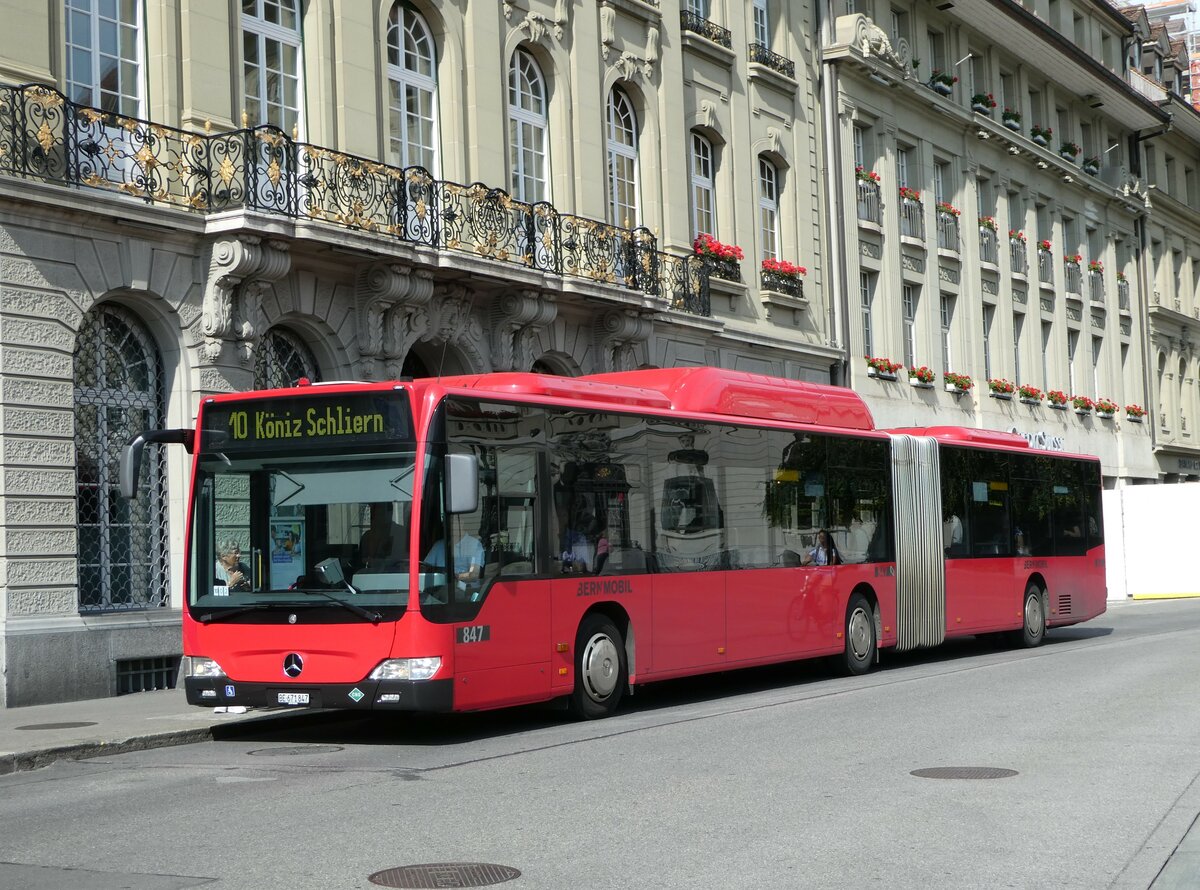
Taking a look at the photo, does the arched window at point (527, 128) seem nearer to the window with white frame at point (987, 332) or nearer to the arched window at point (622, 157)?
the arched window at point (622, 157)

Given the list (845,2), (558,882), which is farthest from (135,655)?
(845,2)

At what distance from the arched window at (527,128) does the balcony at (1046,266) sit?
22043 millimetres

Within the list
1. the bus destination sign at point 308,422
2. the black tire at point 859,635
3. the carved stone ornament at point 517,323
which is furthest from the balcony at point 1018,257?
the bus destination sign at point 308,422

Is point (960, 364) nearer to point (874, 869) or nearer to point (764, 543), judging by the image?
point (764, 543)

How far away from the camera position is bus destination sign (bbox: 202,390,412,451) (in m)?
12.6

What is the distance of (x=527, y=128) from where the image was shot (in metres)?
24.5

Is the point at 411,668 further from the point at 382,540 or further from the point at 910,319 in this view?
the point at 910,319

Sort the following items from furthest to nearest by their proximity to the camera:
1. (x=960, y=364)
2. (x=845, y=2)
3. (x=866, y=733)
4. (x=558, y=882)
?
(x=960, y=364) < (x=845, y=2) < (x=866, y=733) < (x=558, y=882)

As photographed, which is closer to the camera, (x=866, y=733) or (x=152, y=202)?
(x=866, y=733)

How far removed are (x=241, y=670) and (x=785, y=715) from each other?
4.55 m

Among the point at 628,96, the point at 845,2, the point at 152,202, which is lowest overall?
the point at 152,202

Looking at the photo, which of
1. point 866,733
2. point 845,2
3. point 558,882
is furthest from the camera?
point 845,2

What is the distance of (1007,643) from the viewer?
24.3m

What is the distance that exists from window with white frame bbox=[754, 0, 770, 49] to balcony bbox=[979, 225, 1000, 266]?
→ 10.4m
